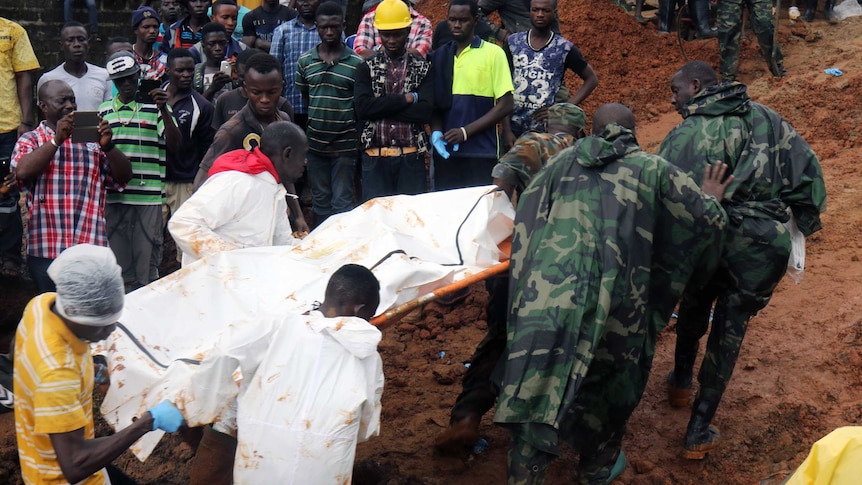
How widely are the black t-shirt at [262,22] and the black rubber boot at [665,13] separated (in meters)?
5.73

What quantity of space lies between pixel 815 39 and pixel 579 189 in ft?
29.7

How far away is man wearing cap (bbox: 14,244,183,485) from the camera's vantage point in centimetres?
295

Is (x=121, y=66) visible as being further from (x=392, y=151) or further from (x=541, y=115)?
(x=541, y=115)

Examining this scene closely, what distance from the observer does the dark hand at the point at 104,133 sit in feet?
18.4

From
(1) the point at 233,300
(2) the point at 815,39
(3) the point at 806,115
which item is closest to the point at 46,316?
(1) the point at 233,300

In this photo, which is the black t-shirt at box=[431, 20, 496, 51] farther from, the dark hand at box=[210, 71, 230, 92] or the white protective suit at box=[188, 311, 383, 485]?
the white protective suit at box=[188, 311, 383, 485]

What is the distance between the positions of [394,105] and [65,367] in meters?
4.05

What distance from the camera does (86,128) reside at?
18.1ft

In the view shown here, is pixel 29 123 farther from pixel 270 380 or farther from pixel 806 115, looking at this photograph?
pixel 806 115

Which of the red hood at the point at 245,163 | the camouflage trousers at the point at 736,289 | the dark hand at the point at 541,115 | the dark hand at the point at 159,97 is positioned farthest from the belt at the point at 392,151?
the camouflage trousers at the point at 736,289

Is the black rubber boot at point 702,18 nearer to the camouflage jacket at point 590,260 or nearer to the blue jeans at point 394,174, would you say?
the blue jeans at point 394,174

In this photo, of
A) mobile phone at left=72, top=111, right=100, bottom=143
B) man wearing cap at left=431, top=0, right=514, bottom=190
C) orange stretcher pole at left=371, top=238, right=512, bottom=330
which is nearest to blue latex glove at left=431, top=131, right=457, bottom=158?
man wearing cap at left=431, top=0, right=514, bottom=190

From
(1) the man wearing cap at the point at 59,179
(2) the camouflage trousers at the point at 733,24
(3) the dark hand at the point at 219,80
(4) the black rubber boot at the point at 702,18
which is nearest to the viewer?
(1) the man wearing cap at the point at 59,179

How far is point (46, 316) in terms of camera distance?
9.84 feet
